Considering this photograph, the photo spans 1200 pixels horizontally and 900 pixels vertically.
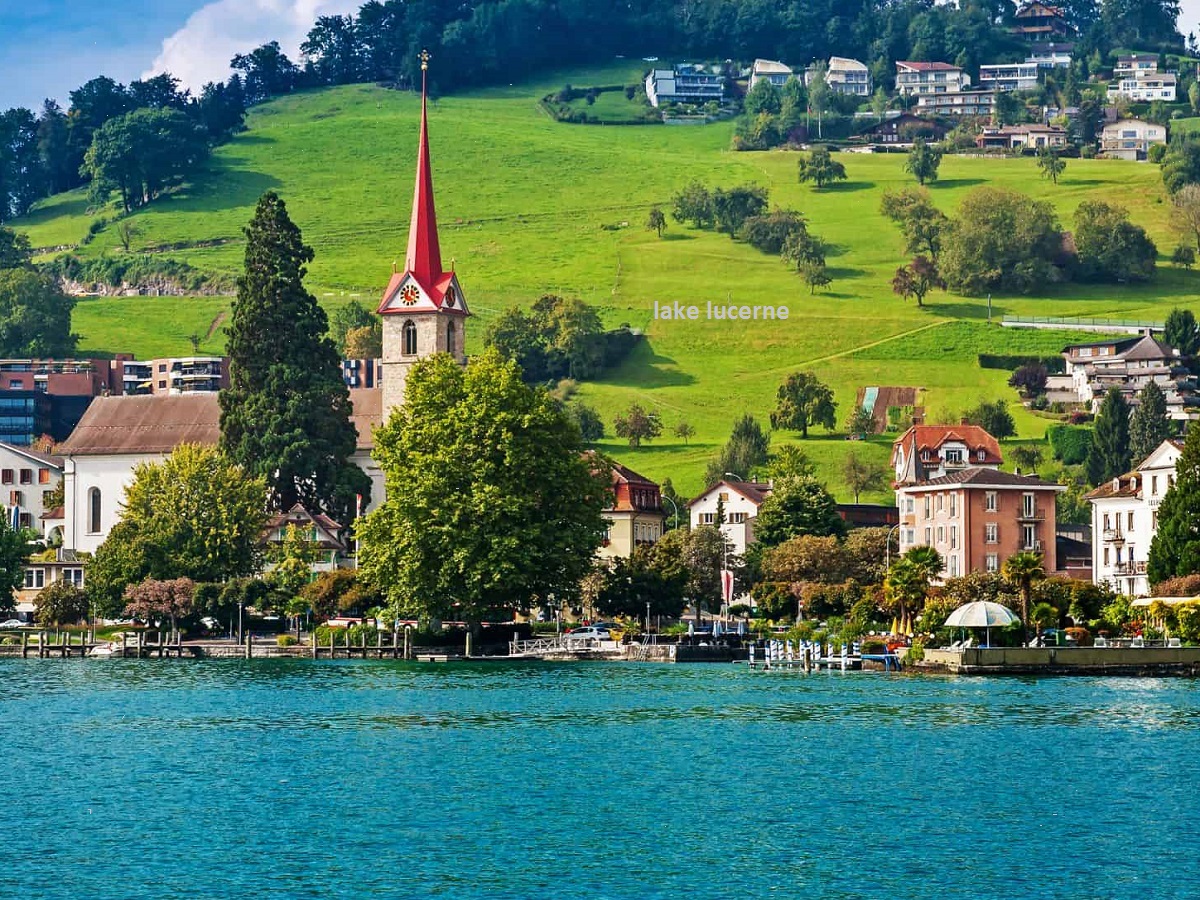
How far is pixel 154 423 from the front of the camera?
138 m

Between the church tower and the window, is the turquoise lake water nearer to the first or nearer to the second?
the church tower

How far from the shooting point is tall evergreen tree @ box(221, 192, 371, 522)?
119 m

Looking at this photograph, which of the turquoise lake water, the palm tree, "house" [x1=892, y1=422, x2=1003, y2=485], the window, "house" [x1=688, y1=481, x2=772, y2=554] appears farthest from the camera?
the window

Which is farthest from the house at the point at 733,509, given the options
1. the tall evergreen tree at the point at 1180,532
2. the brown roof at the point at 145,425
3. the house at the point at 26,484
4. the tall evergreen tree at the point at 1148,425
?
the house at the point at 26,484

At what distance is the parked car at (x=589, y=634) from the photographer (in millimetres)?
99188

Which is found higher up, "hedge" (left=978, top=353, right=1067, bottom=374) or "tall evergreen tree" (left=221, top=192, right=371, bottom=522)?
"hedge" (left=978, top=353, right=1067, bottom=374)

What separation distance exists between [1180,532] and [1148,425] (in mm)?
61584

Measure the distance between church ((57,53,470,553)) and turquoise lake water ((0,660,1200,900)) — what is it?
52.8m

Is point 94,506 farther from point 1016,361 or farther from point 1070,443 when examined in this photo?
point 1016,361

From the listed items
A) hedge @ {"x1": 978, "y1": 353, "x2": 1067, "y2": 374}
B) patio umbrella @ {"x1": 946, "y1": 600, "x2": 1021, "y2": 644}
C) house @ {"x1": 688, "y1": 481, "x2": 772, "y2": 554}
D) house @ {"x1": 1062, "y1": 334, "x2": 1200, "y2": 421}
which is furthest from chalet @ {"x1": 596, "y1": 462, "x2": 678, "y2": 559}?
hedge @ {"x1": 978, "y1": 353, "x2": 1067, "y2": 374}

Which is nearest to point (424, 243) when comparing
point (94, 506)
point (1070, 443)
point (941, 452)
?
point (94, 506)

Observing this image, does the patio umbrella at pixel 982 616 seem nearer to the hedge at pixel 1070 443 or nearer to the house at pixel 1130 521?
the house at pixel 1130 521

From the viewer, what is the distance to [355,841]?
43.7m

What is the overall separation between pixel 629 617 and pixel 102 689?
34.0 metres
